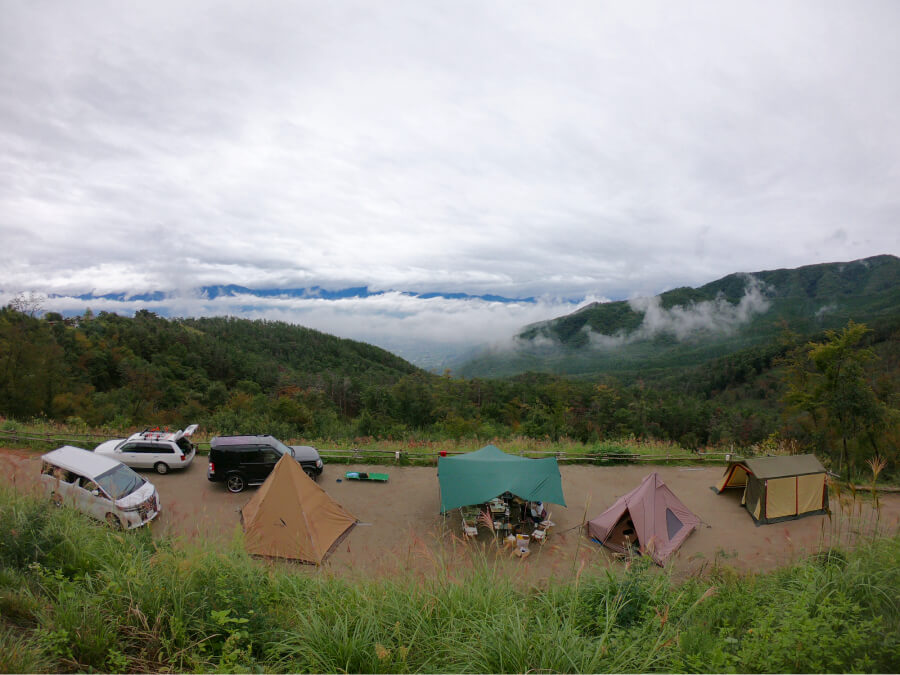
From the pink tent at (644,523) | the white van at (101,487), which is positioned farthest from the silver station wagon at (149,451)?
the pink tent at (644,523)

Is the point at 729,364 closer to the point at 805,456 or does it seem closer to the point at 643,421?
the point at 643,421

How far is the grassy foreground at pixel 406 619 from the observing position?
115 inches

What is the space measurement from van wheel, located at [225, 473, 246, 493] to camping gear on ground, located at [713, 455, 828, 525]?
535 inches

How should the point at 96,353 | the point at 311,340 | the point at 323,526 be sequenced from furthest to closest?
the point at 311,340 < the point at 96,353 < the point at 323,526

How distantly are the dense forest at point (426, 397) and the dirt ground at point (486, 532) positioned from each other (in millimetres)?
5385

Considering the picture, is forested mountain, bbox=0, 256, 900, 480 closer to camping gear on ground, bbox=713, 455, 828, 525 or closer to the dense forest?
the dense forest

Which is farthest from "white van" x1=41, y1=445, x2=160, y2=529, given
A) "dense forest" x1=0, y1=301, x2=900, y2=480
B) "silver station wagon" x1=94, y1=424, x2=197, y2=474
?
"dense forest" x1=0, y1=301, x2=900, y2=480

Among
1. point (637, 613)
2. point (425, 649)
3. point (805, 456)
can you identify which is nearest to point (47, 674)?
point (425, 649)

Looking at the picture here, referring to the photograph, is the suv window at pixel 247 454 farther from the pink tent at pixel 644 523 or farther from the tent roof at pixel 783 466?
the tent roof at pixel 783 466

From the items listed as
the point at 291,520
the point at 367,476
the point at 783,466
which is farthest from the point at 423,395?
the point at 291,520

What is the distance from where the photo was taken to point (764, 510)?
35.0ft

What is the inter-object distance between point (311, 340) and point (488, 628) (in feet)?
400

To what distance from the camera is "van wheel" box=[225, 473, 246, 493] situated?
11.3 meters

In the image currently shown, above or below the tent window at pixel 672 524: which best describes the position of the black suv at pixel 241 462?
above
